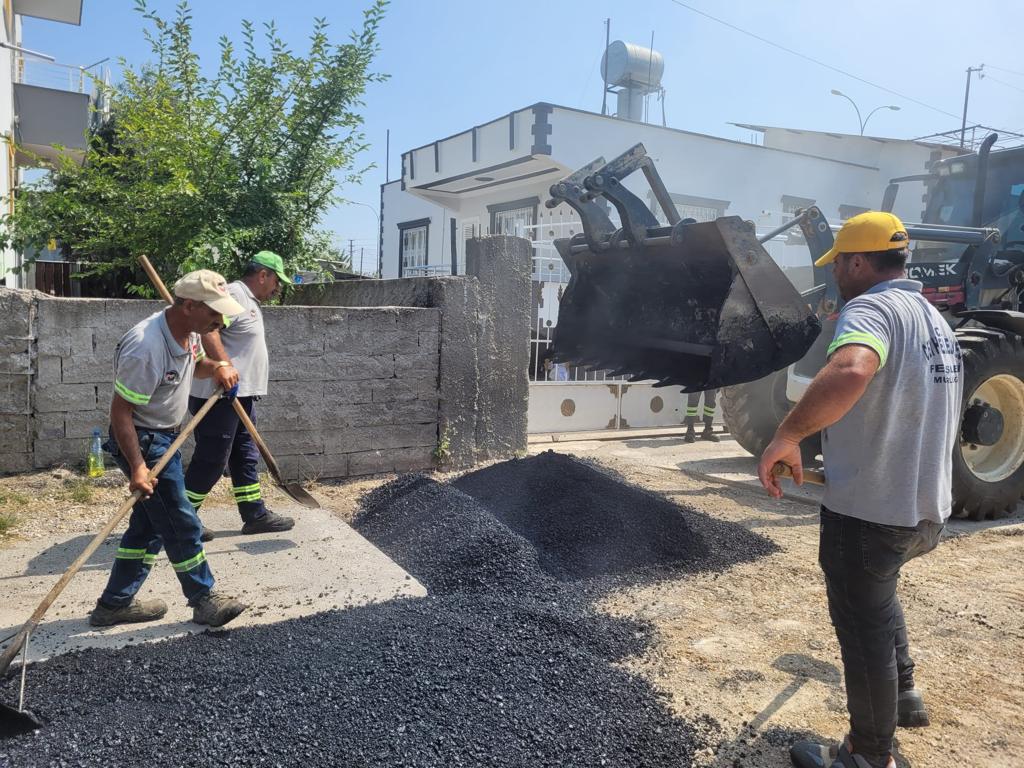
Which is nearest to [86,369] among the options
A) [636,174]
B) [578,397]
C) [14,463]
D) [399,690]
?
[14,463]

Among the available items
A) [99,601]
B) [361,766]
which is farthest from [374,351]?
[361,766]

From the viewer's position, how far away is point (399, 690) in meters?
2.79

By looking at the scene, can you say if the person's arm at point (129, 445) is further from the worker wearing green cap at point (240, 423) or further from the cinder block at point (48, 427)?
the cinder block at point (48, 427)

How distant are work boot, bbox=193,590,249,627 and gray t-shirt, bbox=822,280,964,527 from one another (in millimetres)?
2500

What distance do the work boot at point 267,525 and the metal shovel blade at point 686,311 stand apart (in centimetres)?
220

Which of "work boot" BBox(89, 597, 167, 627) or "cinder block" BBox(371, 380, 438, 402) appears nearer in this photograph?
"work boot" BBox(89, 597, 167, 627)

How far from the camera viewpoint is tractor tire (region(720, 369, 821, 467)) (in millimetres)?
7000

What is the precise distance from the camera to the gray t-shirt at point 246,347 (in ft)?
14.7

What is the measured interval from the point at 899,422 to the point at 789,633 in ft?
5.54

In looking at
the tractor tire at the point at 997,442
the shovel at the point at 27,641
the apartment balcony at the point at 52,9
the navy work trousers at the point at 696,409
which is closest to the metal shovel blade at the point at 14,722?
the shovel at the point at 27,641

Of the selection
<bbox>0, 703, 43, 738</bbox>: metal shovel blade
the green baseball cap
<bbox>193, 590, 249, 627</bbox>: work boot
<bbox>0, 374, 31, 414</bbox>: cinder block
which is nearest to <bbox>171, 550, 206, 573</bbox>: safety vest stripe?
<bbox>193, 590, 249, 627</bbox>: work boot

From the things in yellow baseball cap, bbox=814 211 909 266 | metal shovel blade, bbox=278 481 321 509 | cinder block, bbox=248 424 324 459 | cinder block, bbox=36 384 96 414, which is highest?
yellow baseball cap, bbox=814 211 909 266

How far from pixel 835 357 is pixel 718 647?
5.81 feet

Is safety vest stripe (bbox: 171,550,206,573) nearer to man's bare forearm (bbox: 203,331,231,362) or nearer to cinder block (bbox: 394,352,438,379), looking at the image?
man's bare forearm (bbox: 203,331,231,362)
